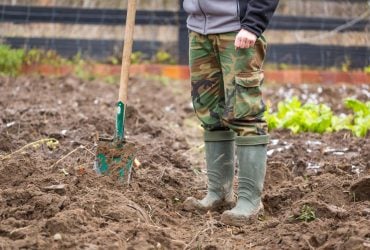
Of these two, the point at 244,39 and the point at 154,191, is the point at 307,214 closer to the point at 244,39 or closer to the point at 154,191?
the point at 244,39

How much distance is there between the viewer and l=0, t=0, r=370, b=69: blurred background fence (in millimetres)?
11695

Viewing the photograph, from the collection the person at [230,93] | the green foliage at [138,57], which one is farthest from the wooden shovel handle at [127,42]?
the green foliage at [138,57]

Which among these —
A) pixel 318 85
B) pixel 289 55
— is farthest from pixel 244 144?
pixel 289 55

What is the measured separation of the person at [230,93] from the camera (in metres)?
4.09

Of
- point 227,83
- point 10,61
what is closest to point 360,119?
point 227,83

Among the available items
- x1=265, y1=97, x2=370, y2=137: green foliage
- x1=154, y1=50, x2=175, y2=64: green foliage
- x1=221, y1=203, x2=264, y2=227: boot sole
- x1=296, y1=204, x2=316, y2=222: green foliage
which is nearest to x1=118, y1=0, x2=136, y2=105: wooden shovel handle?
x1=221, y1=203, x2=264, y2=227: boot sole

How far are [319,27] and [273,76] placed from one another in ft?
4.26

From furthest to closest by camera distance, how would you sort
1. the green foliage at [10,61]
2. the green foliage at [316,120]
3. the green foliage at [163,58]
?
1. the green foliage at [163,58]
2. the green foliage at [10,61]
3. the green foliage at [316,120]

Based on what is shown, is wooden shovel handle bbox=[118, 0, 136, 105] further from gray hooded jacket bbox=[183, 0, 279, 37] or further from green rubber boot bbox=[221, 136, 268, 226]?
green rubber boot bbox=[221, 136, 268, 226]

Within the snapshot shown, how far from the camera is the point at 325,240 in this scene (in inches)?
138

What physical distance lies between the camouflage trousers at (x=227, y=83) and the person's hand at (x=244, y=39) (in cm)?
9

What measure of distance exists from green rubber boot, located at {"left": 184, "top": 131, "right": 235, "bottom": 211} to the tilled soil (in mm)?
138

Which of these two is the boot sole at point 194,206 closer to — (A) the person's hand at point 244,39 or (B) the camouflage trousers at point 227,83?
(B) the camouflage trousers at point 227,83

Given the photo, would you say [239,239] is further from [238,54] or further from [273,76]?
[273,76]
